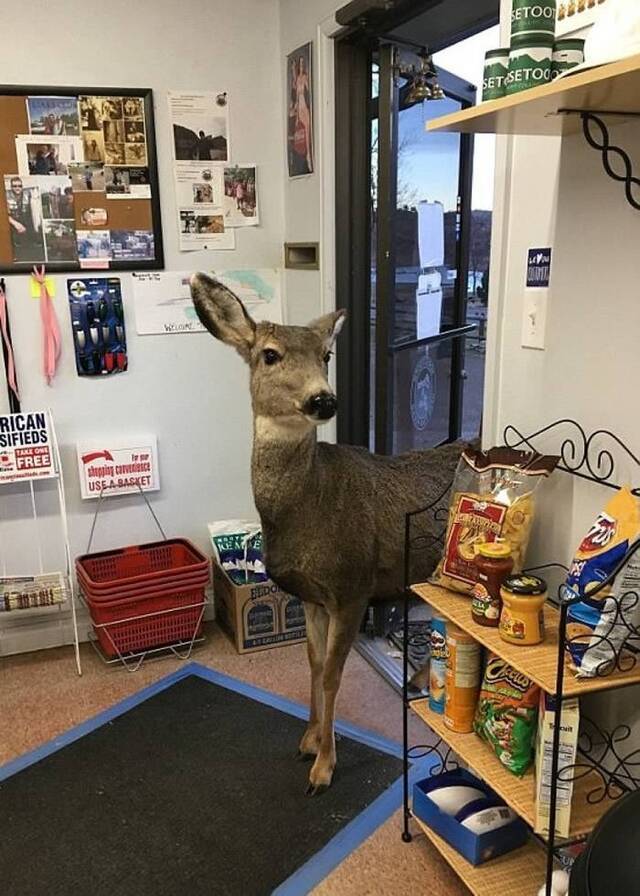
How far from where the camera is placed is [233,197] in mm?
3156

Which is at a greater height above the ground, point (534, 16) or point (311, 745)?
point (534, 16)

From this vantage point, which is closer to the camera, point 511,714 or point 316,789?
point 511,714

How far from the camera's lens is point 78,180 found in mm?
2943

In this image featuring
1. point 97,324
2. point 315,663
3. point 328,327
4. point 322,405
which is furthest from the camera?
point 97,324

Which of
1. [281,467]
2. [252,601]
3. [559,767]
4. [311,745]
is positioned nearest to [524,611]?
[559,767]

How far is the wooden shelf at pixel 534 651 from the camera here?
4.57 ft

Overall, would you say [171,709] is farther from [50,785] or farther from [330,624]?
[330,624]

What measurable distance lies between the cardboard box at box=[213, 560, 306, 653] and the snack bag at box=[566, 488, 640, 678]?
71.1 inches

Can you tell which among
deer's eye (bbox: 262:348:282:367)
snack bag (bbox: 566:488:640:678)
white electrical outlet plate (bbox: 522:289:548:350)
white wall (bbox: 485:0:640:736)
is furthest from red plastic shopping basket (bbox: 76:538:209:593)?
snack bag (bbox: 566:488:640:678)

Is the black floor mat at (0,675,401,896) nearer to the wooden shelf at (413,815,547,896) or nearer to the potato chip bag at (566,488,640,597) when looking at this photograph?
the wooden shelf at (413,815,547,896)

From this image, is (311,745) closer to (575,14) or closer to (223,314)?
(223,314)

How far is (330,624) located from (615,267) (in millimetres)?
1305

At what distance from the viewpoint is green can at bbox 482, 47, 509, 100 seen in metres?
1.37

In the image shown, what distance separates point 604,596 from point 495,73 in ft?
3.19
